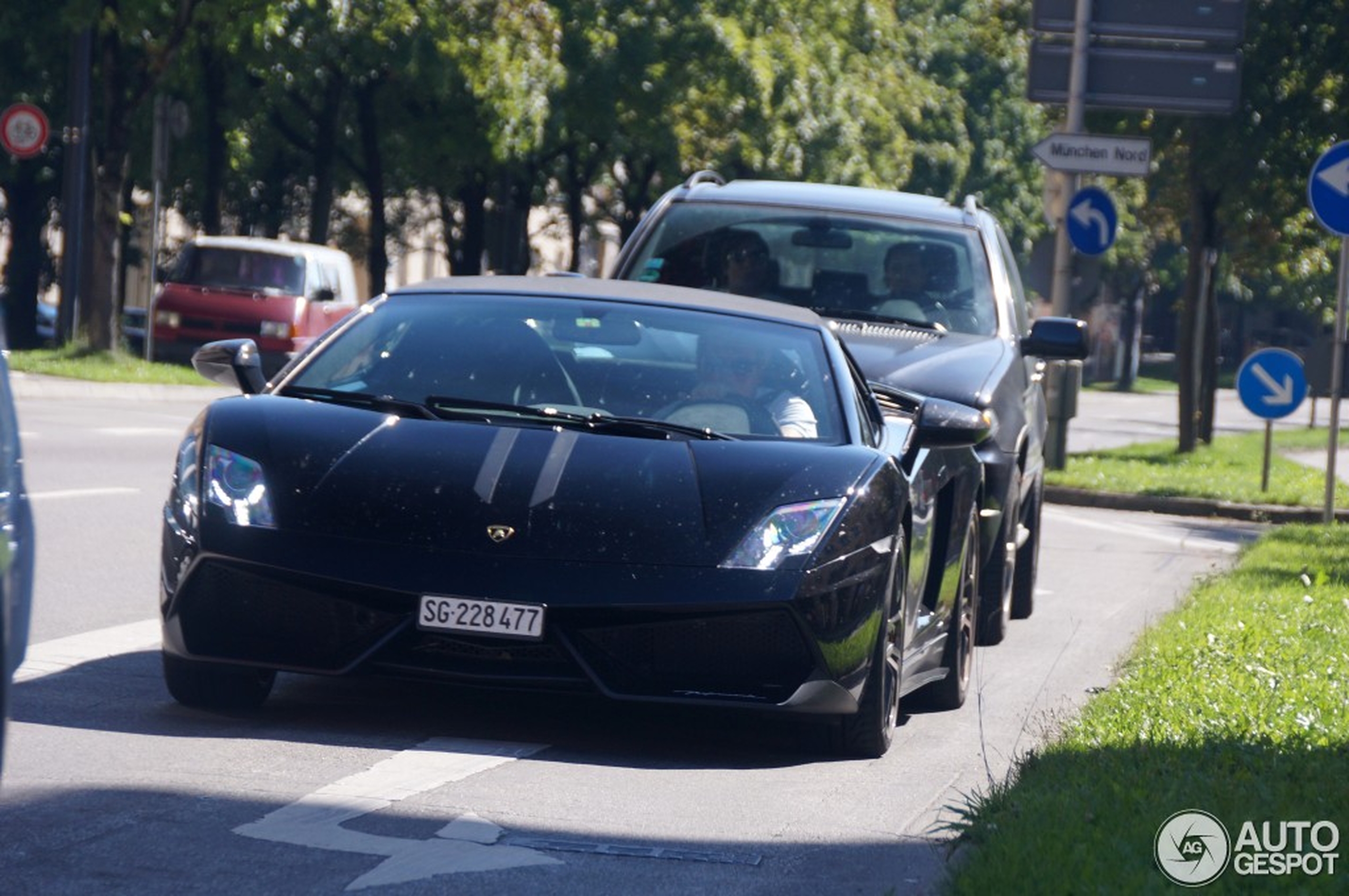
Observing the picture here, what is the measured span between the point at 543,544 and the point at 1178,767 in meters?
1.70

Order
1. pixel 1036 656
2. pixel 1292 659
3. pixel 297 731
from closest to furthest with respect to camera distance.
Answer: pixel 297 731 < pixel 1292 659 < pixel 1036 656

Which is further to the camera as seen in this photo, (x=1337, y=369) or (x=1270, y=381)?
(x=1270, y=381)

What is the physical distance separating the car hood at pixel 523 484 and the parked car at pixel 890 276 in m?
3.50

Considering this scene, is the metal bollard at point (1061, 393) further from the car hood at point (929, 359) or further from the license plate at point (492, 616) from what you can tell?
the license plate at point (492, 616)

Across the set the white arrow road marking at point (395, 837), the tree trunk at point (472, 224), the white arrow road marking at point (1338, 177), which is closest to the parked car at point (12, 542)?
→ the white arrow road marking at point (395, 837)

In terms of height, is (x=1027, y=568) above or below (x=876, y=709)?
below

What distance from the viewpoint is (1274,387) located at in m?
21.2

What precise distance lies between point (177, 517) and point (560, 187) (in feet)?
146

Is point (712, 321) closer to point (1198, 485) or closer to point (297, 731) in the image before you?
point (297, 731)

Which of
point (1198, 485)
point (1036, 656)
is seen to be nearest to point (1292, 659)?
point (1036, 656)

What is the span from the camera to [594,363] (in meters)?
7.25

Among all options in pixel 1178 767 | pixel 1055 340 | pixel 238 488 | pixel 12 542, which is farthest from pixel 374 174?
pixel 12 542

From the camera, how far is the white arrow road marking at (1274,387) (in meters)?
21.1

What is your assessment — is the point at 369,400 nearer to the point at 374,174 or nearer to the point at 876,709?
the point at 876,709
